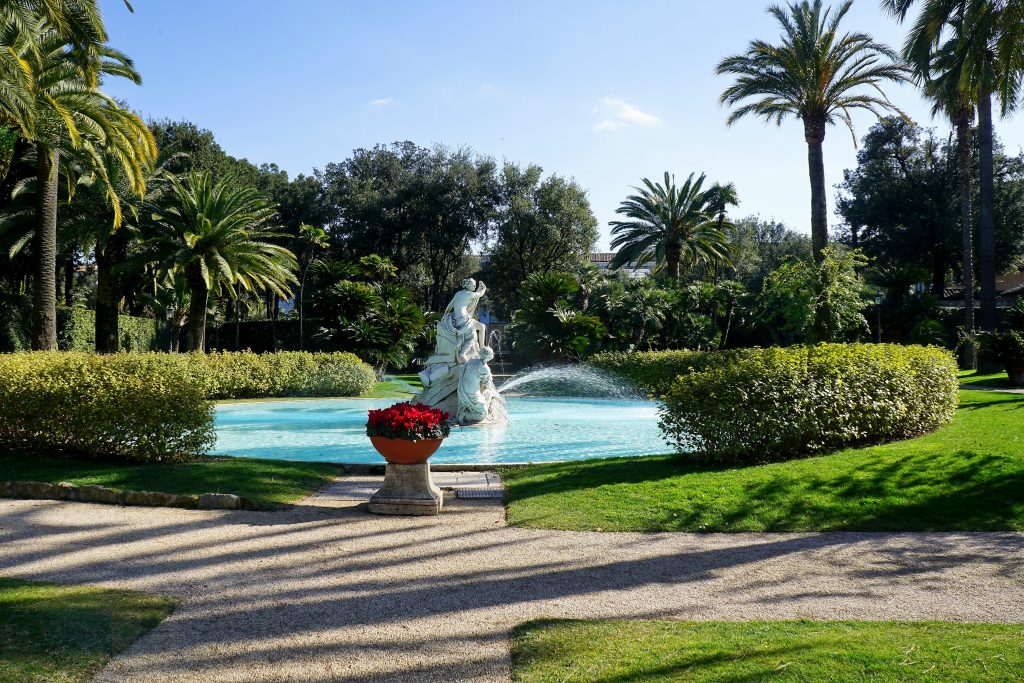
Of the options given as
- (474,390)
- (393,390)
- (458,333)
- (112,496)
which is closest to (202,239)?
(393,390)

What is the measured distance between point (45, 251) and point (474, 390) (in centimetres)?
1134

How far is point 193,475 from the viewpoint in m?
9.29

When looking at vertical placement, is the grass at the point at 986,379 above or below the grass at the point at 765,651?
above

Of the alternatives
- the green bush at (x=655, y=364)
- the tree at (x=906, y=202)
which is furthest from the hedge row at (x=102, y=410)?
the tree at (x=906, y=202)

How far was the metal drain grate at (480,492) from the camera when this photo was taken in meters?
8.92

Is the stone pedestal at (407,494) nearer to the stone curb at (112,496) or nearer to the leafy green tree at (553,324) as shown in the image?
the stone curb at (112,496)

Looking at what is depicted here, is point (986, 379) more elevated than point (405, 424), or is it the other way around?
point (405, 424)

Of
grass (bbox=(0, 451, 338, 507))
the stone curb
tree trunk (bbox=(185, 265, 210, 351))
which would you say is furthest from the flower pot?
tree trunk (bbox=(185, 265, 210, 351))

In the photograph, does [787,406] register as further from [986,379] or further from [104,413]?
[986,379]

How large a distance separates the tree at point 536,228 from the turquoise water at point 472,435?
82.3 feet

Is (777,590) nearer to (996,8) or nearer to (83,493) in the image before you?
(83,493)

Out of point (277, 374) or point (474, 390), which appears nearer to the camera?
point (474, 390)

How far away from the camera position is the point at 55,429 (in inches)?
408

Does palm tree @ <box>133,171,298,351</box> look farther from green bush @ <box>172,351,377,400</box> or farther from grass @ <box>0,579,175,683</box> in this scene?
grass @ <box>0,579,175,683</box>
